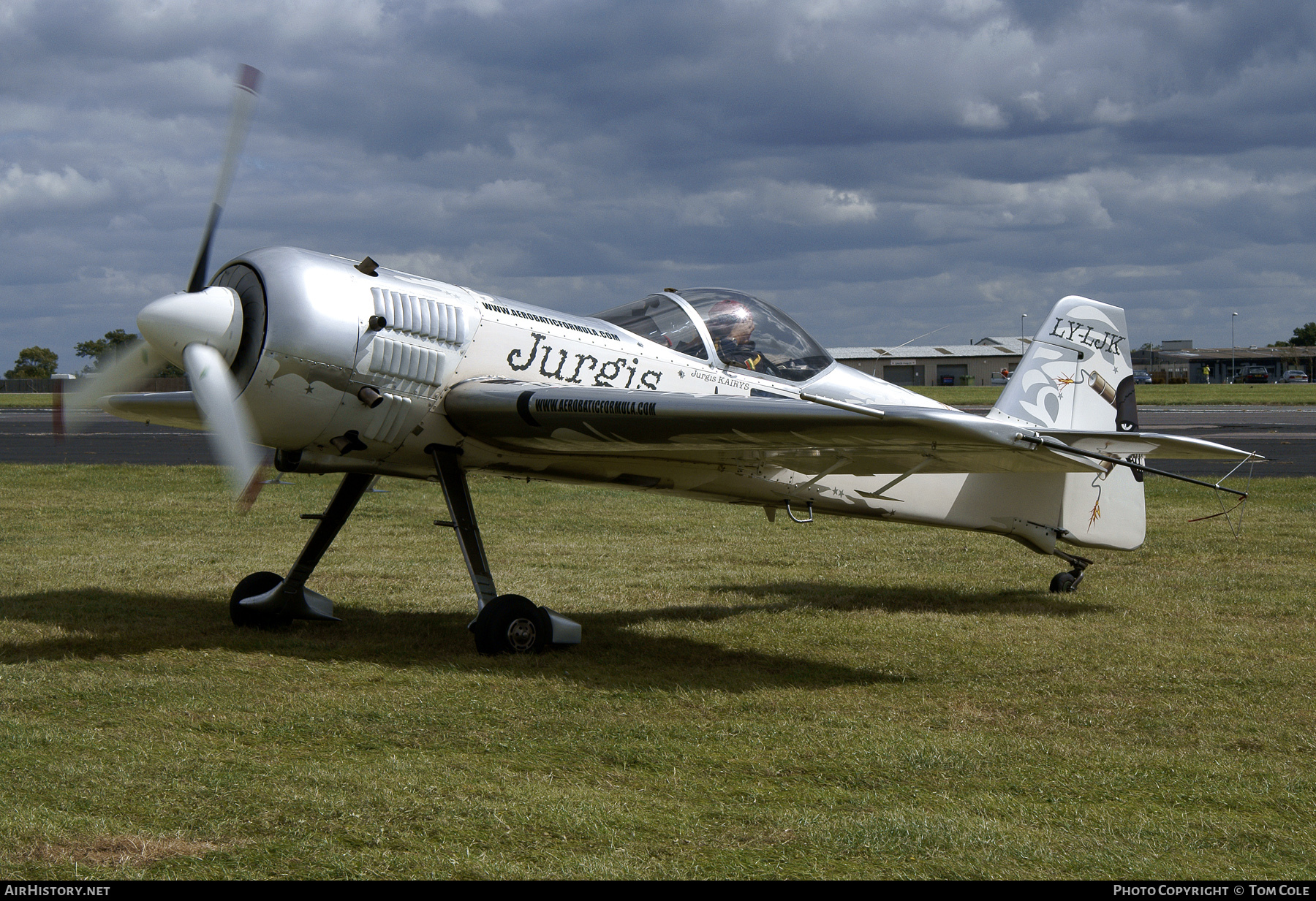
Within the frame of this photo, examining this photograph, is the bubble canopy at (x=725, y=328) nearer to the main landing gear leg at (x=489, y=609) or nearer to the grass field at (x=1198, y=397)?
the main landing gear leg at (x=489, y=609)

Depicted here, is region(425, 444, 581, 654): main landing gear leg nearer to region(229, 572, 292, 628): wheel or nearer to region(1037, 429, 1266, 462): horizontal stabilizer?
region(229, 572, 292, 628): wheel

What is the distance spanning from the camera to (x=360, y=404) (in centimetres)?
700

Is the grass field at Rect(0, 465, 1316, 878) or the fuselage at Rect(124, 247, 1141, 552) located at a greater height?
the fuselage at Rect(124, 247, 1141, 552)

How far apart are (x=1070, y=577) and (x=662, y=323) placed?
14.7 ft

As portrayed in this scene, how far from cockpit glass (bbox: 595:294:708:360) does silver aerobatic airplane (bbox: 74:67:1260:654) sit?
0.05ft

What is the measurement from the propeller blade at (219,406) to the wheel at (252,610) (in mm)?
1905

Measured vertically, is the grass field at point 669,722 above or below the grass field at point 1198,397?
below

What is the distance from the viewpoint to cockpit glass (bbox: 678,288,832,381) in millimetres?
8305

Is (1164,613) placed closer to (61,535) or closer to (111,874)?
(111,874)

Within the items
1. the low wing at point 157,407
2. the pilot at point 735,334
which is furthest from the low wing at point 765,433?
the low wing at point 157,407

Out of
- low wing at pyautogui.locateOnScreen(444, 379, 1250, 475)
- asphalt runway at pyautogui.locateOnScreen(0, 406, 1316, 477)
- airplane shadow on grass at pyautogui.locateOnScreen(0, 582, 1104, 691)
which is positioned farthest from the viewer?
asphalt runway at pyautogui.locateOnScreen(0, 406, 1316, 477)

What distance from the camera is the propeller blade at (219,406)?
252 inches

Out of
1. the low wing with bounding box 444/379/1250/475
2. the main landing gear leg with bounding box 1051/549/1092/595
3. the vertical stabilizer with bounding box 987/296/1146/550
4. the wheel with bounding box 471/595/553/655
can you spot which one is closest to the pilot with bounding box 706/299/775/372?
the low wing with bounding box 444/379/1250/475

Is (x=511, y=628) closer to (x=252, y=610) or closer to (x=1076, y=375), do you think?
(x=252, y=610)
